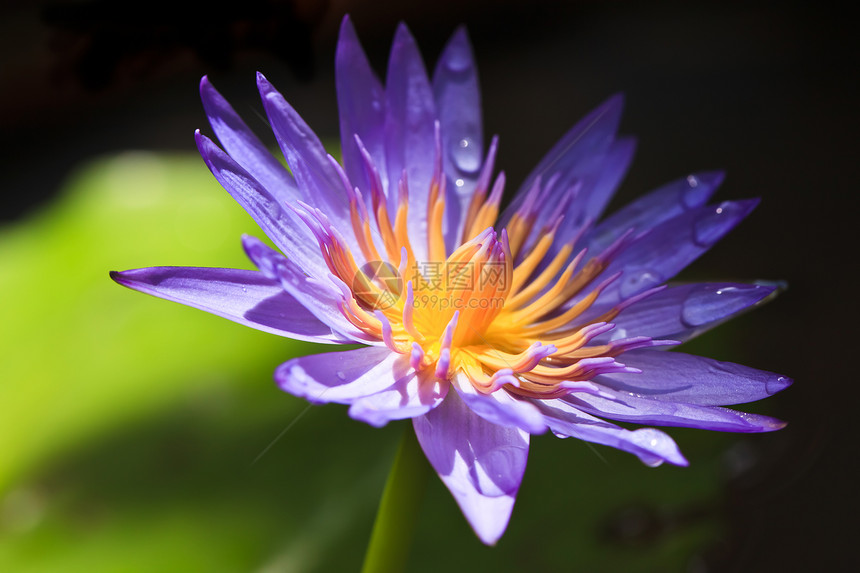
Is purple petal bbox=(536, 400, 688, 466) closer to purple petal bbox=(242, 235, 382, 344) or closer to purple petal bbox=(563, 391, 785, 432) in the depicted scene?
purple petal bbox=(563, 391, 785, 432)

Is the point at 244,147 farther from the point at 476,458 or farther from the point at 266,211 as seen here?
the point at 476,458

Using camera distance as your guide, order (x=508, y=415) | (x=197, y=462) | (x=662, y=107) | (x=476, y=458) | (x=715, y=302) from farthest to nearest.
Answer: (x=662, y=107)
(x=197, y=462)
(x=715, y=302)
(x=476, y=458)
(x=508, y=415)

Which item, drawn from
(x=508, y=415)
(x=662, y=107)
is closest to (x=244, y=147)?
(x=508, y=415)

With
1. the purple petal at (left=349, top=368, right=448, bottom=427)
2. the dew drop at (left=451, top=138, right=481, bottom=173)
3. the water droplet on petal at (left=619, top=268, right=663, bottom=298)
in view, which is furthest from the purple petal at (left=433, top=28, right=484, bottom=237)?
the purple petal at (left=349, top=368, right=448, bottom=427)

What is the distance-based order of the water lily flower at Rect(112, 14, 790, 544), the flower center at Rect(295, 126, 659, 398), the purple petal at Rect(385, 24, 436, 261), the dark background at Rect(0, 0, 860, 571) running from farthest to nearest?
the dark background at Rect(0, 0, 860, 571), the purple petal at Rect(385, 24, 436, 261), the flower center at Rect(295, 126, 659, 398), the water lily flower at Rect(112, 14, 790, 544)

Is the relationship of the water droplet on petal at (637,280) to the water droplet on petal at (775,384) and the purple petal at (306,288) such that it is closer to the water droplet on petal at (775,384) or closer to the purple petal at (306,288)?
the water droplet on petal at (775,384)

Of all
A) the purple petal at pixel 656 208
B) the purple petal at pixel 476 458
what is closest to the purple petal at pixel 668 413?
the purple petal at pixel 476 458
